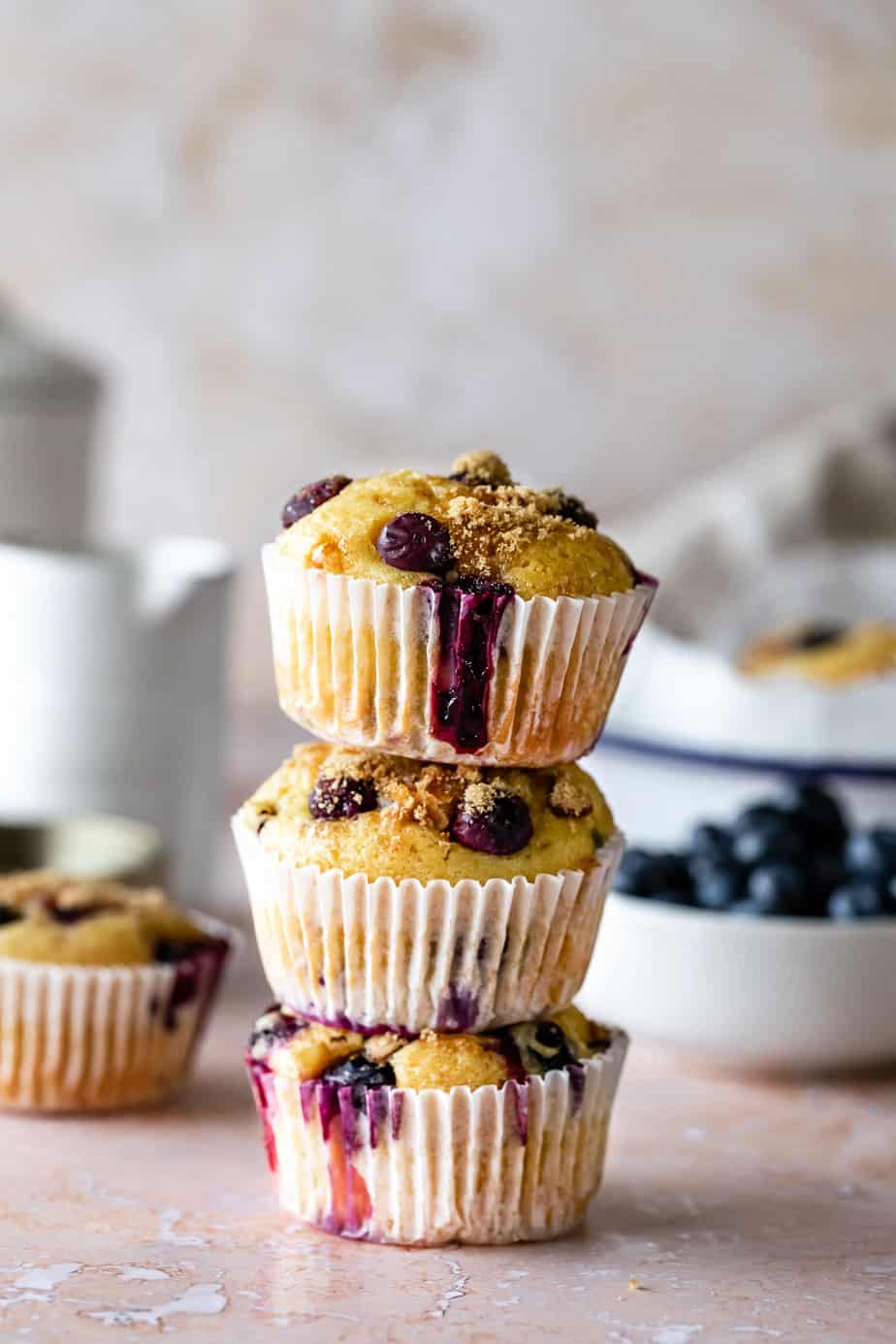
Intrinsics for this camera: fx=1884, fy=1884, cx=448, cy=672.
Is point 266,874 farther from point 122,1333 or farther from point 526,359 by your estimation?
point 526,359

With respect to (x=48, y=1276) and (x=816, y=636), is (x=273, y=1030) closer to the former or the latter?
(x=48, y=1276)

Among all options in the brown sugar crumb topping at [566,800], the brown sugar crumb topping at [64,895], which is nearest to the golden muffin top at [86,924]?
the brown sugar crumb topping at [64,895]

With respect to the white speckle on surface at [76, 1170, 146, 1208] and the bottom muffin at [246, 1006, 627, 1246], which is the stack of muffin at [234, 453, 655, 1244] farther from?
the white speckle on surface at [76, 1170, 146, 1208]

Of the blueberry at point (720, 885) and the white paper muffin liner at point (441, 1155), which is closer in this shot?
the white paper muffin liner at point (441, 1155)

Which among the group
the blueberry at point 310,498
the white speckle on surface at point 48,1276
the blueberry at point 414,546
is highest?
the blueberry at point 310,498

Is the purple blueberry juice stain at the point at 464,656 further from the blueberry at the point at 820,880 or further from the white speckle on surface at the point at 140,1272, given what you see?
the blueberry at the point at 820,880

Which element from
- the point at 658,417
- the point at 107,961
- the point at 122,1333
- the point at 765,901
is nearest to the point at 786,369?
the point at 658,417

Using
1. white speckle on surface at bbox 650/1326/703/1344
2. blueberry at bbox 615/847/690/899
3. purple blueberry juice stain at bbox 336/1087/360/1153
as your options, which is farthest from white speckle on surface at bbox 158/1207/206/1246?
blueberry at bbox 615/847/690/899
